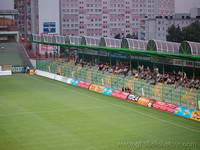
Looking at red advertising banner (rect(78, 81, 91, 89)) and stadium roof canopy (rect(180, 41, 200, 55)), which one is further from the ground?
stadium roof canopy (rect(180, 41, 200, 55))

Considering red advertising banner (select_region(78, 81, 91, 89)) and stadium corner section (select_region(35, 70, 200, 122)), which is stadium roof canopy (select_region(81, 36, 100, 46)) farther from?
red advertising banner (select_region(78, 81, 91, 89))

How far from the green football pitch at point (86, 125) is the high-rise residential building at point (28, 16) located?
6819cm

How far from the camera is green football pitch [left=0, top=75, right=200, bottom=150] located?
22.7m

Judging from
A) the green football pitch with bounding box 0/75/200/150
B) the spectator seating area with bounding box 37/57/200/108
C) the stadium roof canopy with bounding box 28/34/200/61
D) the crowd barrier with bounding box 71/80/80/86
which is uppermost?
the stadium roof canopy with bounding box 28/34/200/61

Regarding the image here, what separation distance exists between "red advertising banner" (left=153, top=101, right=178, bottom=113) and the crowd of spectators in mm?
3994

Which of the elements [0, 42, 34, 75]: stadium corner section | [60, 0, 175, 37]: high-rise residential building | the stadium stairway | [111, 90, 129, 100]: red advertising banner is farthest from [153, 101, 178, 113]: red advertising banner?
[60, 0, 175, 37]: high-rise residential building

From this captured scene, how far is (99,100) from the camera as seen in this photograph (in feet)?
123

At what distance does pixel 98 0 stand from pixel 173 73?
92194mm

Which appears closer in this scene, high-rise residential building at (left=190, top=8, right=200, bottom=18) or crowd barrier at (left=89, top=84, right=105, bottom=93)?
crowd barrier at (left=89, top=84, right=105, bottom=93)

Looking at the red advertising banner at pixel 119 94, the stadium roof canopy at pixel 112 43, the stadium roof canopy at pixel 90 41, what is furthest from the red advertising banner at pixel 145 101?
the stadium roof canopy at pixel 90 41

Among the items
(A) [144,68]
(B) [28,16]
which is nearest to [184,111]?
(A) [144,68]

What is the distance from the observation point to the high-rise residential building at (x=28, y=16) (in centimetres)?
10756

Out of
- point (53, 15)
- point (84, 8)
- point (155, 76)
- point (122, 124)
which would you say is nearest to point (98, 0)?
point (84, 8)

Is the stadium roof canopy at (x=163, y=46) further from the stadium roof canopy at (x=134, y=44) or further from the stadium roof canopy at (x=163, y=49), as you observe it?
the stadium roof canopy at (x=134, y=44)
